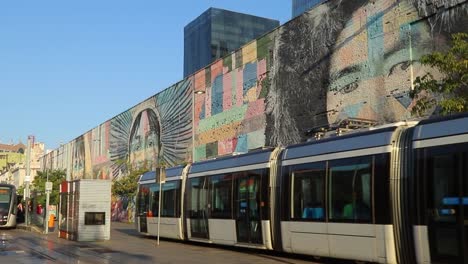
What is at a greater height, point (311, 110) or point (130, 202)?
point (311, 110)

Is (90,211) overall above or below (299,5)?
below

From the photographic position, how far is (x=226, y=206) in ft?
59.8

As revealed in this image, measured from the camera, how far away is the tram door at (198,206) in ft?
64.6

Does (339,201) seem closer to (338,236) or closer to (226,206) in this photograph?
(338,236)

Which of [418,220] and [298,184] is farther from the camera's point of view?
[298,184]

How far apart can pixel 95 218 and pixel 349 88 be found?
12564 mm

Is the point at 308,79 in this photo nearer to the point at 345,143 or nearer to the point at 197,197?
the point at 197,197

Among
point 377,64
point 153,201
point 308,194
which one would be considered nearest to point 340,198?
point 308,194

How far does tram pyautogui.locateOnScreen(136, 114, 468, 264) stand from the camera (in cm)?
1055

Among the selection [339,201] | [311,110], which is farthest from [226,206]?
[311,110]

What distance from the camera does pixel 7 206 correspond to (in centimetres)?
3622

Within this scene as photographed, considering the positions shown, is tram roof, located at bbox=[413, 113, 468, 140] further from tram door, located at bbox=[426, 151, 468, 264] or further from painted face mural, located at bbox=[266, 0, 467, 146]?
painted face mural, located at bbox=[266, 0, 467, 146]

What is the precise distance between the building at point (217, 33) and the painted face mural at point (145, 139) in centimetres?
4350

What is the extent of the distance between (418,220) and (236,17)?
9686 cm
